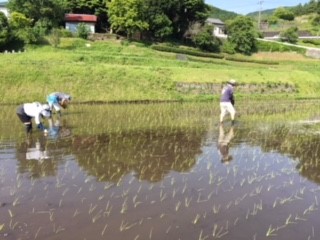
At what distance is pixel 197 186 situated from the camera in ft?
26.3

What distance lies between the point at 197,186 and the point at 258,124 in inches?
348

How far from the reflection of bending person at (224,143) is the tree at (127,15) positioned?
32.3 metres

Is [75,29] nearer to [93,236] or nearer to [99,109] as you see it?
[99,109]

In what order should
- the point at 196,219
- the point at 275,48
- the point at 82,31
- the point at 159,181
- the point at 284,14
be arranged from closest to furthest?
the point at 196,219 < the point at 159,181 < the point at 82,31 < the point at 275,48 < the point at 284,14

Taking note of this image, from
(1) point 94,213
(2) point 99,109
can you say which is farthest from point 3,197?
(2) point 99,109

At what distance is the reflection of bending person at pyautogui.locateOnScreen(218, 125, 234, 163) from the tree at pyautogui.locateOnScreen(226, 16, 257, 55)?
3823 centimetres

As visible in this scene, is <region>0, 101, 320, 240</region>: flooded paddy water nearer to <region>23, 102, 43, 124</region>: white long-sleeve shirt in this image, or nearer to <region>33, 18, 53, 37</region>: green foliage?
<region>23, 102, 43, 124</region>: white long-sleeve shirt

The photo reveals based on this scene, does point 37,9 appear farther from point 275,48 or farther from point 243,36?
point 275,48

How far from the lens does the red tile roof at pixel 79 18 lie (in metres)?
48.7

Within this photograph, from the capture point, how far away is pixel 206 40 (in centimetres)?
4894

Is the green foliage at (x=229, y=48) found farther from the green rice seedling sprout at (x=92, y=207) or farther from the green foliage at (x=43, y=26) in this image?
the green rice seedling sprout at (x=92, y=207)

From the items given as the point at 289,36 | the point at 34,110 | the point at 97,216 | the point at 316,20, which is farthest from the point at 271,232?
the point at 316,20

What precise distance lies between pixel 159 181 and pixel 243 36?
4578cm

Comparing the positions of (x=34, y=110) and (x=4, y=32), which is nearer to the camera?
(x=34, y=110)
